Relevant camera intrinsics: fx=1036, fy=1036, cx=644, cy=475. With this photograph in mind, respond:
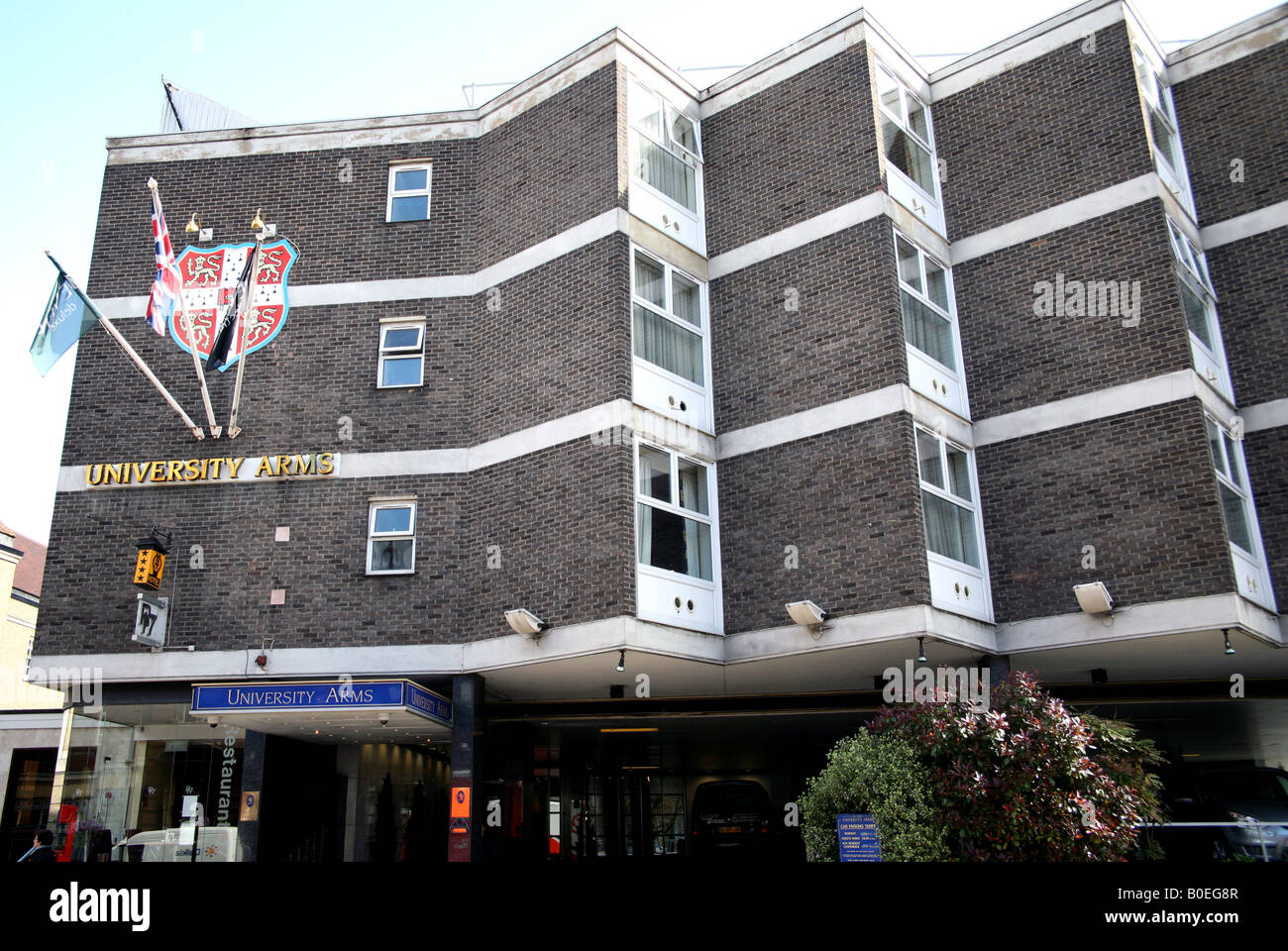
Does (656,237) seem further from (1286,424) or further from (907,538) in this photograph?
(1286,424)

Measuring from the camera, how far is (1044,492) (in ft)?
48.0

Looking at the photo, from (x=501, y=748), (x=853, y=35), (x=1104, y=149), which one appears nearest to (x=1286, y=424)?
(x=1104, y=149)

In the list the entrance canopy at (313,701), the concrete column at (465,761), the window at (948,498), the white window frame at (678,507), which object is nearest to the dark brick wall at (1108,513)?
the window at (948,498)

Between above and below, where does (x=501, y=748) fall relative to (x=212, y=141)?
below

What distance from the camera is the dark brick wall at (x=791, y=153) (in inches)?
Answer: 616

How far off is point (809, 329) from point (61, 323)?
10.9 meters

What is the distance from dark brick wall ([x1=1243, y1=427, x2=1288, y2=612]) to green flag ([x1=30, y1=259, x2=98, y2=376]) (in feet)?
55.6

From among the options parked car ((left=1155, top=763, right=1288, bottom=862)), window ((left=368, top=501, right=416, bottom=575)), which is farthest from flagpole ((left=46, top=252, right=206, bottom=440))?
parked car ((left=1155, top=763, right=1288, bottom=862))

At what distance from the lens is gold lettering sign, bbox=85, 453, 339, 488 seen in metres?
16.2

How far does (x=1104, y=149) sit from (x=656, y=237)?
6.74m

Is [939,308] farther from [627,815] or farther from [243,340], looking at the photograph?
[627,815]

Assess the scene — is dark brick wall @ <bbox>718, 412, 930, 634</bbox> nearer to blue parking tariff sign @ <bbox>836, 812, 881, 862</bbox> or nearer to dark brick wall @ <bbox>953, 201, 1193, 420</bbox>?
dark brick wall @ <bbox>953, 201, 1193, 420</bbox>

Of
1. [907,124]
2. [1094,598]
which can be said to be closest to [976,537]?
[1094,598]

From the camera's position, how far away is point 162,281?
16469 mm
